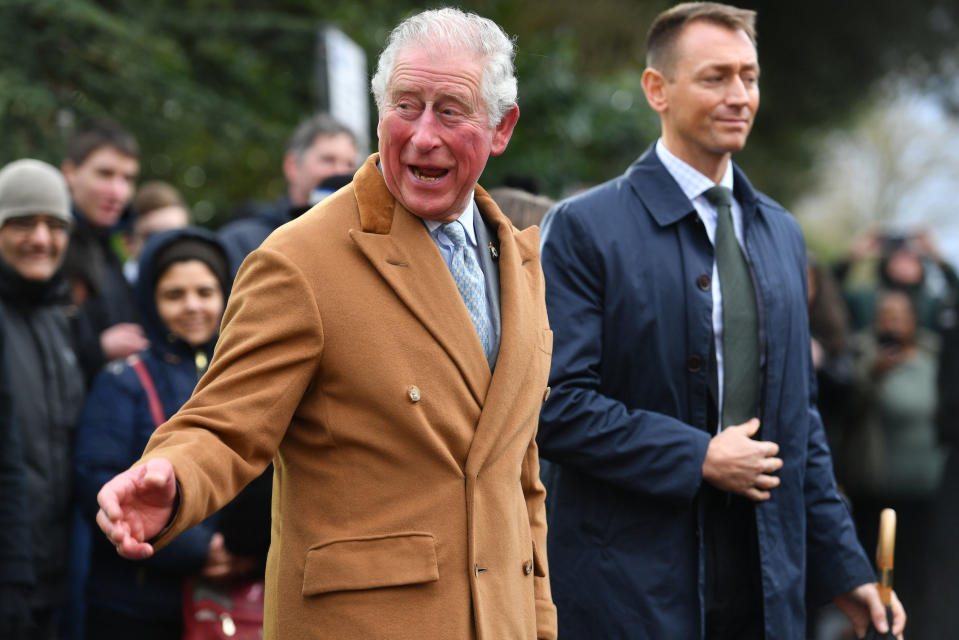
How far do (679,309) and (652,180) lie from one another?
47 centimetres

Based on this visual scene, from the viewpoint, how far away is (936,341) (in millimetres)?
Result: 9539

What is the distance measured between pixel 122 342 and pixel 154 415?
100cm

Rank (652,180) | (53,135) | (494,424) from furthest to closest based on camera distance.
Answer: (53,135) → (652,180) → (494,424)

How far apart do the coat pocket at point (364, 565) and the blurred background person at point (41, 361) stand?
102 inches

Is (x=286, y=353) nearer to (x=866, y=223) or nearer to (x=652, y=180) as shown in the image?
(x=652, y=180)

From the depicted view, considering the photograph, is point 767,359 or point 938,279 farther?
point 938,279

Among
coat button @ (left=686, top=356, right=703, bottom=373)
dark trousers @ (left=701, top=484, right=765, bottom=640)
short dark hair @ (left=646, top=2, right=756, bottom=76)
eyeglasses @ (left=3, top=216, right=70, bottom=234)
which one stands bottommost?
dark trousers @ (left=701, top=484, right=765, bottom=640)

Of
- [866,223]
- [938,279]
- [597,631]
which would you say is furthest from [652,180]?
[866,223]

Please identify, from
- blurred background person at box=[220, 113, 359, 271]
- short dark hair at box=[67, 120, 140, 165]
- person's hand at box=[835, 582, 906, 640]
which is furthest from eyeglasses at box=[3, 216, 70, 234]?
person's hand at box=[835, 582, 906, 640]

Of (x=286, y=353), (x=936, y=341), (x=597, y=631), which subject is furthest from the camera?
(x=936, y=341)

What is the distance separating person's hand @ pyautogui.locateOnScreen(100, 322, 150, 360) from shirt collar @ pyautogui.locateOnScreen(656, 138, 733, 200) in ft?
8.35

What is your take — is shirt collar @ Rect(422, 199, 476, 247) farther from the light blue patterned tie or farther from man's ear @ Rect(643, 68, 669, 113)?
man's ear @ Rect(643, 68, 669, 113)

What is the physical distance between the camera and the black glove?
4.65 meters

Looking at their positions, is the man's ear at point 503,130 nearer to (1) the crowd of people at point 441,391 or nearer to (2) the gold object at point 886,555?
(1) the crowd of people at point 441,391
